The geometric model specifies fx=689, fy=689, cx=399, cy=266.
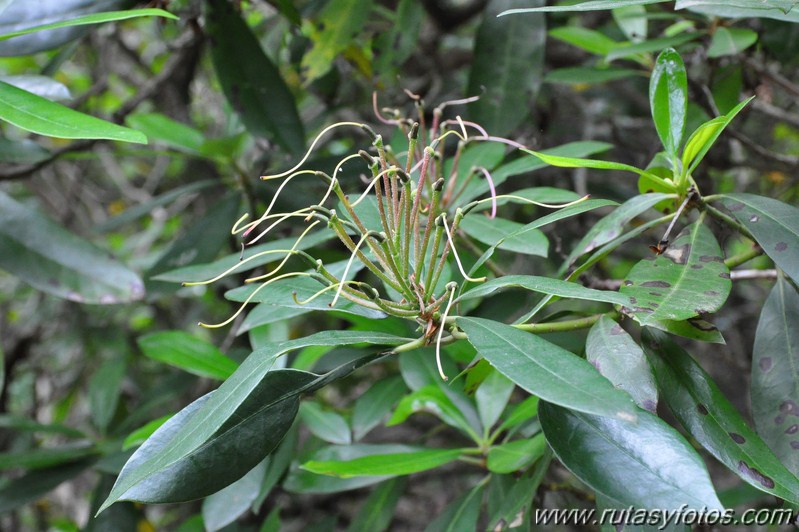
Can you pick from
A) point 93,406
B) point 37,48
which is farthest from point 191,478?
point 93,406

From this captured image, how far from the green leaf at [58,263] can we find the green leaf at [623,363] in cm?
63

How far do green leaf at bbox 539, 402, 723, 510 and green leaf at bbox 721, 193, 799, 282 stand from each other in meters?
0.20

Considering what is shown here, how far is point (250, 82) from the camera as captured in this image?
1132 millimetres

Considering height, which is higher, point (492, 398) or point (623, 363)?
point (623, 363)

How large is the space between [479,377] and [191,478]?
0.92 ft

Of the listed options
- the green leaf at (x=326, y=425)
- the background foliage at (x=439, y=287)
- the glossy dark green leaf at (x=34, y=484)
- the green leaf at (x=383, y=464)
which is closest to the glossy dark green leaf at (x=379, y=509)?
the background foliage at (x=439, y=287)

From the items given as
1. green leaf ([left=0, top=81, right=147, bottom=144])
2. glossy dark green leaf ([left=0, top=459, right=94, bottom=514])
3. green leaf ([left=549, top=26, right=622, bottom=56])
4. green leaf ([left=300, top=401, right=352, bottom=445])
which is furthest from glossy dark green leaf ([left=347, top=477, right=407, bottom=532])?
green leaf ([left=549, top=26, right=622, bottom=56])

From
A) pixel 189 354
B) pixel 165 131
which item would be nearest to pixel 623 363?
pixel 189 354

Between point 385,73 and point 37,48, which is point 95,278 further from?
point 385,73

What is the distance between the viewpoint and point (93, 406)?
1.30m

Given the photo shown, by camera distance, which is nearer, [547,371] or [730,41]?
[547,371]

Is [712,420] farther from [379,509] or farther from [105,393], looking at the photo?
[105,393]

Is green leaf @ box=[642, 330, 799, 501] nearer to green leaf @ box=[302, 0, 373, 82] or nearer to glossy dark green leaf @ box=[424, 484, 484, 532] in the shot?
glossy dark green leaf @ box=[424, 484, 484, 532]

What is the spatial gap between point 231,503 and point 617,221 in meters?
0.59
